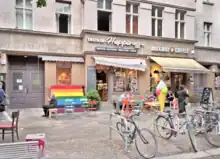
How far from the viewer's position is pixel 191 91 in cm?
1625

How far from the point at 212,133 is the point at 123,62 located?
7.52 m

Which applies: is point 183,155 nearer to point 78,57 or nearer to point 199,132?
point 199,132

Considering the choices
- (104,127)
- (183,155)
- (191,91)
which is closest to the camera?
(183,155)

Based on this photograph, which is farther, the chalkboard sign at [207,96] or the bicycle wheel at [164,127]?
the chalkboard sign at [207,96]

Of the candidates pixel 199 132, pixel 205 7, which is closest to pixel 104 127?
pixel 199 132

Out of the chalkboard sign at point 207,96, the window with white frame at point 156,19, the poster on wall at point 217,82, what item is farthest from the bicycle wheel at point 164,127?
the poster on wall at point 217,82

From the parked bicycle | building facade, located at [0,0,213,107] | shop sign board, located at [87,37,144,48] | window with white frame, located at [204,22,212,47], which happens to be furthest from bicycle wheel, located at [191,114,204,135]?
window with white frame, located at [204,22,212,47]

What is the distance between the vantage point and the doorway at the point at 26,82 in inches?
522

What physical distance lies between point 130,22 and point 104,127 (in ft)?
28.4

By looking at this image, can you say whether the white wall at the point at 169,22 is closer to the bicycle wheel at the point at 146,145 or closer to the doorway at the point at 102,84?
the doorway at the point at 102,84

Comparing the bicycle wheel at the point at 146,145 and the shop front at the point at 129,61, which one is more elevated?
the shop front at the point at 129,61

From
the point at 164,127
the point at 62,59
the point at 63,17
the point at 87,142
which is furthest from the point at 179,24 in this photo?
the point at 87,142

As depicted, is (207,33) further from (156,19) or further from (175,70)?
(175,70)

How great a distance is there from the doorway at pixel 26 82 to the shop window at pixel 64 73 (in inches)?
41.0
